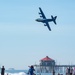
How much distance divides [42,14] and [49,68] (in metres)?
98.4

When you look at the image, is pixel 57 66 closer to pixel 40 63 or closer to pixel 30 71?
pixel 40 63

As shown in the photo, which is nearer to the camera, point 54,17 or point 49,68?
point 54,17

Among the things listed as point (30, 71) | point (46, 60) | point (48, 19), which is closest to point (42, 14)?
point (48, 19)

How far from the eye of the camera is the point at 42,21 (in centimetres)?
7181

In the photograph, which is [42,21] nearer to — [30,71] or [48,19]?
[48,19]

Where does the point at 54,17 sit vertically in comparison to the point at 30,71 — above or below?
above

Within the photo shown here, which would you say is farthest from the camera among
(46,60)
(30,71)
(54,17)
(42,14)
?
(46,60)

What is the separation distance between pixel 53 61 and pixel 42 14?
9085 centimetres

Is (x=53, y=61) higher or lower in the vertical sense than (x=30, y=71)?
higher

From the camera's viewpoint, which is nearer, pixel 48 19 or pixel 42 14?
pixel 48 19

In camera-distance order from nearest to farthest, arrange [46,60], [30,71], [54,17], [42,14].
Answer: [30,71] < [54,17] < [42,14] < [46,60]

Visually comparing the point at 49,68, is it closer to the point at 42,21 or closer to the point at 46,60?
the point at 46,60

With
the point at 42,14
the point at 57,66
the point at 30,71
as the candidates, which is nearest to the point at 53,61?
the point at 57,66

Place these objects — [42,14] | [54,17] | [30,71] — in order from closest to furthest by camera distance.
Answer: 1. [30,71]
2. [54,17]
3. [42,14]
